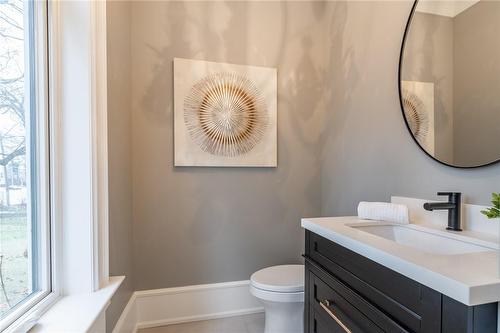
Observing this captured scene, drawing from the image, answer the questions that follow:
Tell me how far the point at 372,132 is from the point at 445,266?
1.10m

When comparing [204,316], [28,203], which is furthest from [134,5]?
[204,316]

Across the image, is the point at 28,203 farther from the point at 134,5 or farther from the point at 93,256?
the point at 134,5

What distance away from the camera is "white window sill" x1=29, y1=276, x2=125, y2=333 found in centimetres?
83

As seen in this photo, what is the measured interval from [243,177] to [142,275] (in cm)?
103

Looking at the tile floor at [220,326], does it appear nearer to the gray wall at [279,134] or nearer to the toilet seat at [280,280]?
the gray wall at [279,134]

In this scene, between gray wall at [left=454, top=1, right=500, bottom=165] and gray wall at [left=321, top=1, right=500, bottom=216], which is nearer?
gray wall at [left=454, top=1, right=500, bottom=165]

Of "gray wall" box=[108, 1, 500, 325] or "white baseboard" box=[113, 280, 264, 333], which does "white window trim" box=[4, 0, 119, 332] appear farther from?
"white baseboard" box=[113, 280, 264, 333]

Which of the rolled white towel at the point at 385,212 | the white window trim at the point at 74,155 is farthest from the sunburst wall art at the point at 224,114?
the rolled white towel at the point at 385,212

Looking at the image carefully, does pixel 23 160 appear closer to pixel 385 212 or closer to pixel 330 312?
pixel 330 312

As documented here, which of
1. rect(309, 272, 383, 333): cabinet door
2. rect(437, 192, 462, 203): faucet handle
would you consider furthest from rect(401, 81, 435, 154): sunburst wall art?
rect(309, 272, 383, 333): cabinet door

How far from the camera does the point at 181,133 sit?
182 centimetres

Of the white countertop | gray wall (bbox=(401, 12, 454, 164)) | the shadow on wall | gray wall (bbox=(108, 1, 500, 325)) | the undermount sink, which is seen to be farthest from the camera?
the shadow on wall

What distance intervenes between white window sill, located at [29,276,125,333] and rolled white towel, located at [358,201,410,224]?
4.05 ft

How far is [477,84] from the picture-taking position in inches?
40.0
